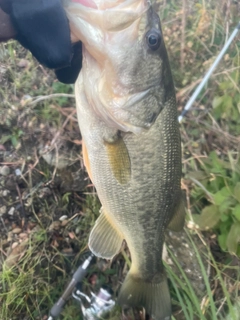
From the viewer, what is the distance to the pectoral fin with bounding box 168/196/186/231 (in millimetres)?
2035

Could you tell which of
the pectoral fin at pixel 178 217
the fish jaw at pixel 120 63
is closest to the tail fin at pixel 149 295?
the pectoral fin at pixel 178 217

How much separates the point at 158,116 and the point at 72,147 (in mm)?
1307

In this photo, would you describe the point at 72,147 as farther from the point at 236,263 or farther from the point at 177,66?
the point at 236,263

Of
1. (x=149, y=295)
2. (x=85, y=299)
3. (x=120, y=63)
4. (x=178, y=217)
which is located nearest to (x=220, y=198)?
(x=178, y=217)

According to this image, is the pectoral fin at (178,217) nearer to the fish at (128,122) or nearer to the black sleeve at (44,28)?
the fish at (128,122)

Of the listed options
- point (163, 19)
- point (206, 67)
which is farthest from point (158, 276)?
point (163, 19)

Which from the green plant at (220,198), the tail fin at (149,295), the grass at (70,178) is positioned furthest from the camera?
the grass at (70,178)

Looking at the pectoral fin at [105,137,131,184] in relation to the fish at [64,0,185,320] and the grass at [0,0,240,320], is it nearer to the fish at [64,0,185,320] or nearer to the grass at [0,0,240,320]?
the fish at [64,0,185,320]

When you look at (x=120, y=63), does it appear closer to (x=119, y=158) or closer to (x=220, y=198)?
(x=119, y=158)

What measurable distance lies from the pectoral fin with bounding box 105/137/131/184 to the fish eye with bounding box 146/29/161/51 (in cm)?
39

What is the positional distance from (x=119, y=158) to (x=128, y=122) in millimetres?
156

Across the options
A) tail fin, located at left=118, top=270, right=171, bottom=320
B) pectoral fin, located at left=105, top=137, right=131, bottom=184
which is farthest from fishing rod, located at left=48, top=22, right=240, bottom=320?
pectoral fin, located at left=105, top=137, right=131, bottom=184

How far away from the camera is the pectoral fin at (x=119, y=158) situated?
177 cm

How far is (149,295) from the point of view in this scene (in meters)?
2.22
